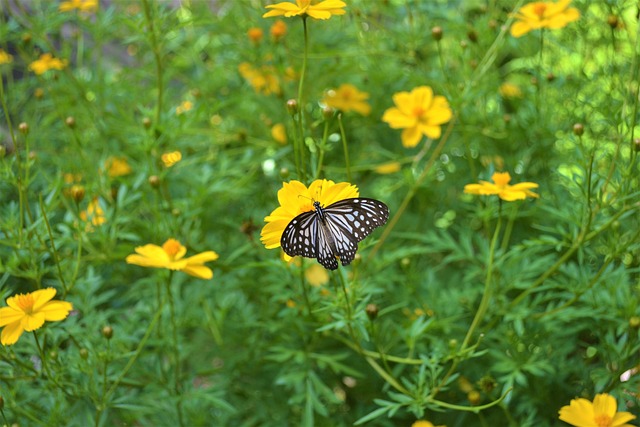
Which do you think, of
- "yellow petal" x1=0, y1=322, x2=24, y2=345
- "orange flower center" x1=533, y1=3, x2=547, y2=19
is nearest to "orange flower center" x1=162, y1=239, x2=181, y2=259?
"yellow petal" x1=0, y1=322, x2=24, y2=345

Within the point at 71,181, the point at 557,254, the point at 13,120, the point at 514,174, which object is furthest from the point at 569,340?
the point at 13,120

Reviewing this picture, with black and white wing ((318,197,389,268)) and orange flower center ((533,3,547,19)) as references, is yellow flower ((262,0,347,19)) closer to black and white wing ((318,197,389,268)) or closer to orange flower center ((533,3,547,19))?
black and white wing ((318,197,389,268))

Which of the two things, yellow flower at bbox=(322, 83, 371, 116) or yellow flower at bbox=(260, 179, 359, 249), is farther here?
yellow flower at bbox=(322, 83, 371, 116)

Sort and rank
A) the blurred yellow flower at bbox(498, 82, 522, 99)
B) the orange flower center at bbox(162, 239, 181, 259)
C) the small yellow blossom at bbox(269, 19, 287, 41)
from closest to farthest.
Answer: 1. the orange flower center at bbox(162, 239, 181, 259)
2. the small yellow blossom at bbox(269, 19, 287, 41)
3. the blurred yellow flower at bbox(498, 82, 522, 99)

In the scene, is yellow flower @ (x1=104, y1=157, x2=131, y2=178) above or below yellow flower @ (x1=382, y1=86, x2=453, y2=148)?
below

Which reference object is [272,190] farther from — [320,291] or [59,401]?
[59,401]

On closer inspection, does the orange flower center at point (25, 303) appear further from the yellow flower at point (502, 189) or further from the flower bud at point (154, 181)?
the yellow flower at point (502, 189)

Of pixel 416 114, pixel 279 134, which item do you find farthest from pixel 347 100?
pixel 416 114
